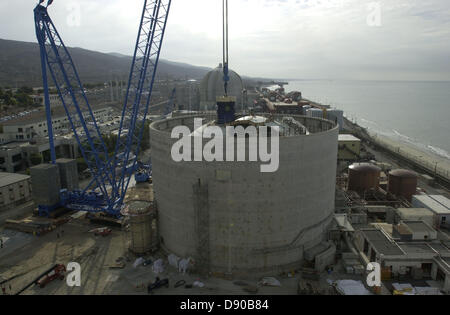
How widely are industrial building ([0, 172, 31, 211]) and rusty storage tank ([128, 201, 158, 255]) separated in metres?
17.7

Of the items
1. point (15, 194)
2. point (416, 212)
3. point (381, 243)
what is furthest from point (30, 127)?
point (416, 212)

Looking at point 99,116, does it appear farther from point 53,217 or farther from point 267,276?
point 267,276

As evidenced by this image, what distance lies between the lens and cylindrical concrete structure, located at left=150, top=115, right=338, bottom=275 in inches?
784

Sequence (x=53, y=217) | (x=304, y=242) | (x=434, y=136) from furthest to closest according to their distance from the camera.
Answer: (x=434, y=136) < (x=53, y=217) < (x=304, y=242)

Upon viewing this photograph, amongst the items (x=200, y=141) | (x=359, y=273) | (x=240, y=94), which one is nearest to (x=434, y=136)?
(x=240, y=94)

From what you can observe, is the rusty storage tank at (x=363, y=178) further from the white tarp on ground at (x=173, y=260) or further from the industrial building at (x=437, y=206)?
the white tarp on ground at (x=173, y=260)

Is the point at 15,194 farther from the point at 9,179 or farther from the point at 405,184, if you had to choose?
the point at 405,184

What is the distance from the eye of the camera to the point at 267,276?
2055 centimetres

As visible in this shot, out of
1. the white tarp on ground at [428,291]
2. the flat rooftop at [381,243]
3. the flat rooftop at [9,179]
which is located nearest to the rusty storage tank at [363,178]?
the flat rooftop at [381,243]

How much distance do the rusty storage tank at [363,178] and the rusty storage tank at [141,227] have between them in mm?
23384

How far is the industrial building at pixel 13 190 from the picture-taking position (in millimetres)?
32397

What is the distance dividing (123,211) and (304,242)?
57.7 ft

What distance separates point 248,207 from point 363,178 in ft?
68.8

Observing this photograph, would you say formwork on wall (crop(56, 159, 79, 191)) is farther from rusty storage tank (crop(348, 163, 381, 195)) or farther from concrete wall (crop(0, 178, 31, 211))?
rusty storage tank (crop(348, 163, 381, 195))
